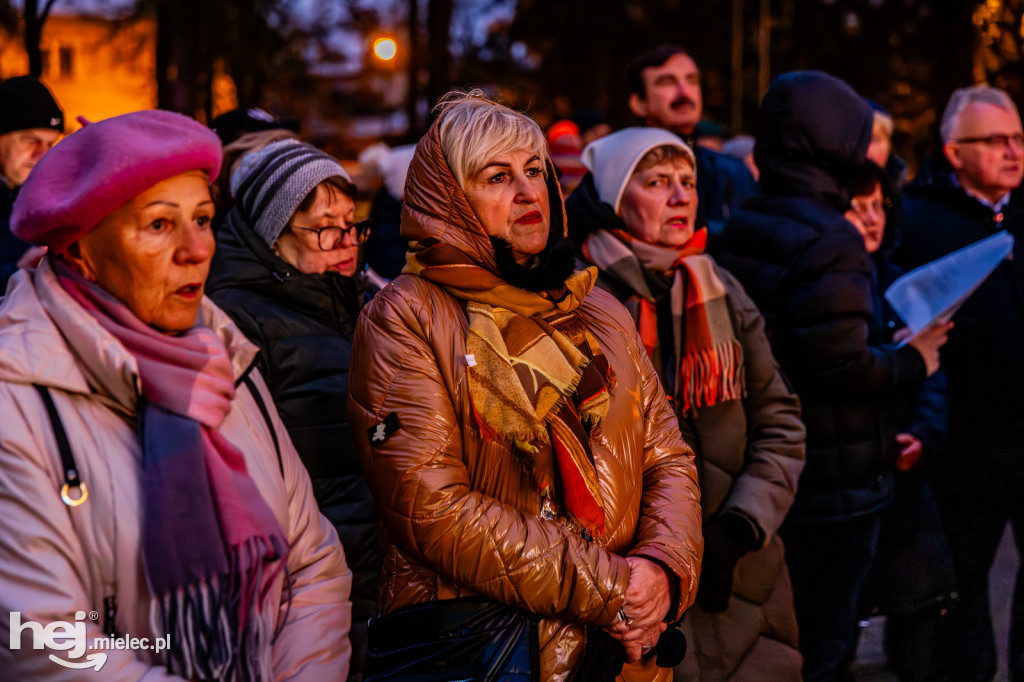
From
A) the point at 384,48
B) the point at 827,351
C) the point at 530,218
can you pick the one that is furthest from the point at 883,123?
the point at 384,48

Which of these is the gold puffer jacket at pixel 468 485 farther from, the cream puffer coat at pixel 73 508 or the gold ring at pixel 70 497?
the gold ring at pixel 70 497

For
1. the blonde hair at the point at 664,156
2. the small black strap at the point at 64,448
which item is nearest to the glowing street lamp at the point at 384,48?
the blonde hair at the point at 664,156

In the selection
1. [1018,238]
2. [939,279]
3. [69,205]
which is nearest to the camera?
[69,205]

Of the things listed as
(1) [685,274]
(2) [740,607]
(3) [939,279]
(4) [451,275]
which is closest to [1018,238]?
(3) [939,279]

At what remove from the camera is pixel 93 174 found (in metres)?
2.29

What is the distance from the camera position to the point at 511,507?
2.69 m

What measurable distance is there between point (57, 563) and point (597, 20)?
1944 centimetres

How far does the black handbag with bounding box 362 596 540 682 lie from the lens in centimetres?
262

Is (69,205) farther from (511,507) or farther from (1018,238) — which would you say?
(1018,238)

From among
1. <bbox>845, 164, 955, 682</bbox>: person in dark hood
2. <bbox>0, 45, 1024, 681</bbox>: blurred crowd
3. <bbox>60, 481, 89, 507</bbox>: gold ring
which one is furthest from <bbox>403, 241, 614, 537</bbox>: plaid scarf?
<bbox>845, 164, 955, 682</bbox>: person in dark hood

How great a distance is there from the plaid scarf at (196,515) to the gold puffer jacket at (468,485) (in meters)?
0.40

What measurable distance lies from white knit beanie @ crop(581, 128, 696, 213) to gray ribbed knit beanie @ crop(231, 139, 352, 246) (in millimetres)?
1029

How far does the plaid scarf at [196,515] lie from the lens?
223cm

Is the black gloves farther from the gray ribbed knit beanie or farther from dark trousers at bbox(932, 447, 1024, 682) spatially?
the gray ribbed knit beanie
